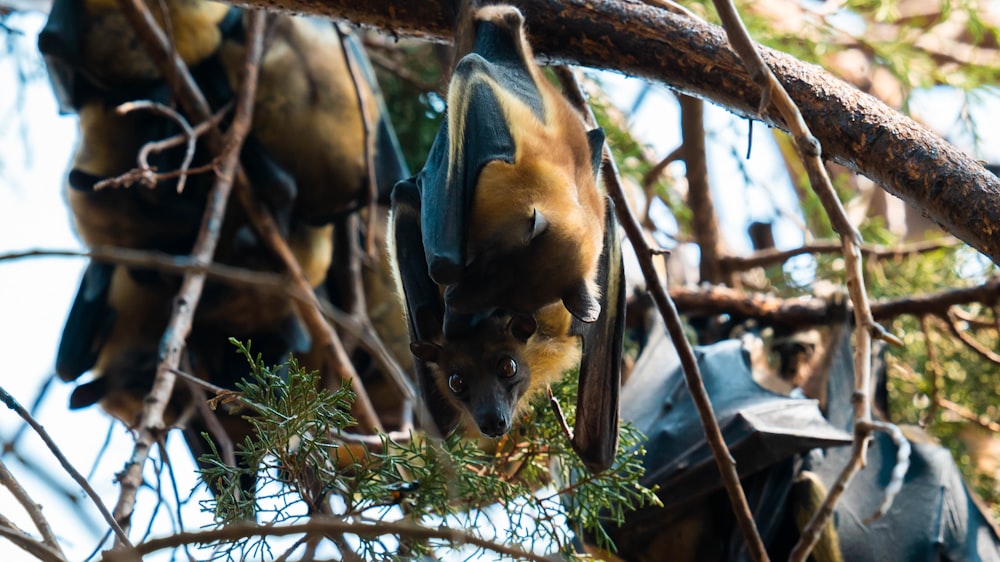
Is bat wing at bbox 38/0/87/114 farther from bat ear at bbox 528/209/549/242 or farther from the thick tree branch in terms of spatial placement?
bat ear at bbox 528/209/549/242

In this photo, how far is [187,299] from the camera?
3.47 m

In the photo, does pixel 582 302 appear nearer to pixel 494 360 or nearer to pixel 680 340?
pixel 494 360

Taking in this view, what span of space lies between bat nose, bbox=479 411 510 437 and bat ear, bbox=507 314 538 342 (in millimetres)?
197

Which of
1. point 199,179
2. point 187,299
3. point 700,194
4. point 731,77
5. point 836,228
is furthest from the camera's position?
point 700,194

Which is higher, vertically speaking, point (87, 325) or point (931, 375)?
point (87, 325)

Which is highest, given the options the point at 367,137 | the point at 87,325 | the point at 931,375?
the point at 87,325

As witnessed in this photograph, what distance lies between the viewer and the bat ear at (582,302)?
2191mm

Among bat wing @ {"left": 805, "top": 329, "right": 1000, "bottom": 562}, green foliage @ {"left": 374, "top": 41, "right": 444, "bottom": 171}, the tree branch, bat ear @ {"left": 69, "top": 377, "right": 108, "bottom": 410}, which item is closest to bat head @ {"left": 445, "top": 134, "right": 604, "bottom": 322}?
bat wing @ {"left": 805, "top": 329, "right": 1000, "bottom": 562}

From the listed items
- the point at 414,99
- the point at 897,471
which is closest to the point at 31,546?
the point at 897,471

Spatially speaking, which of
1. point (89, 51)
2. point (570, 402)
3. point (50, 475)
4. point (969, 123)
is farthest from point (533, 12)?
point (969, 123)

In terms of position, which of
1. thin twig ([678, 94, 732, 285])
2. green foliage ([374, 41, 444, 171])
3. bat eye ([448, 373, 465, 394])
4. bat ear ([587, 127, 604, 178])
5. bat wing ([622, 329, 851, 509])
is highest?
green foliage ([374, 41, 444, 171])

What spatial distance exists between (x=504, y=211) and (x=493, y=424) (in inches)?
20.2

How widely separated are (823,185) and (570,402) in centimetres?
113

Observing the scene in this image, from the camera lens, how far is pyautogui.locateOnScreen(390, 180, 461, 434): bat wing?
2479 mm
